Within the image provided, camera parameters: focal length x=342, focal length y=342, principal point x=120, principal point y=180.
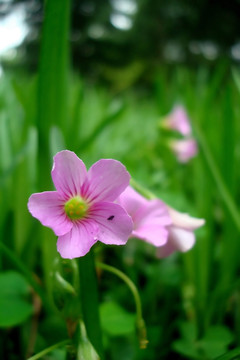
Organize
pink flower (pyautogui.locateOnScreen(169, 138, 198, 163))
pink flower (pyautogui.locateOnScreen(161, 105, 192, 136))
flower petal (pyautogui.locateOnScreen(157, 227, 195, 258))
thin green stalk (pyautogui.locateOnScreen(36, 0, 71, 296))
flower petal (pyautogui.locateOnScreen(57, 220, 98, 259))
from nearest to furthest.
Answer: flower petal (pyautogui.locateOnScreen(57, 220, 98, 259)), flower petal (pyautogui.locateOnScreen(157, 227, 195, 258)), thin green stalk (pyautogui.locateOnScreen(36, 0, 71, 296)), pink flower (pyautogui.locateOnScreen(169, 138, 198, 163)), pink flower (pyautogui.locateOnScreen(161, 105, 192, 136))

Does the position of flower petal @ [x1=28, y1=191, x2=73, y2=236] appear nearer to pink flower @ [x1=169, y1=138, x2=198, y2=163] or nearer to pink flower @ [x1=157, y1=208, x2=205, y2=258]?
pink flower @ [x1=157, y1=208, x2=205, y2=258]

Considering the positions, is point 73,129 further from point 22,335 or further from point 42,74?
point 22,335

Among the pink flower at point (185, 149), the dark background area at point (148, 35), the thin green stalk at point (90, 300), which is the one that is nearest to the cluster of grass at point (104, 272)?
the thin green stalk at point (90, 300)

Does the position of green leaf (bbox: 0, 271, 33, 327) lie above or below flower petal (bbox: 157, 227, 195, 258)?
below

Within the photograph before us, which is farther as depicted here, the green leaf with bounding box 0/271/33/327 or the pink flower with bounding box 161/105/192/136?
the pink flower with bounding box 161/105/192/136

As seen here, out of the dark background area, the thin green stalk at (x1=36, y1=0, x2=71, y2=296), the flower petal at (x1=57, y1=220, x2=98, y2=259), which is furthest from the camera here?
the dark background area

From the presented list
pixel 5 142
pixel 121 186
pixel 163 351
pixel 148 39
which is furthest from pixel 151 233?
pixel 148 39

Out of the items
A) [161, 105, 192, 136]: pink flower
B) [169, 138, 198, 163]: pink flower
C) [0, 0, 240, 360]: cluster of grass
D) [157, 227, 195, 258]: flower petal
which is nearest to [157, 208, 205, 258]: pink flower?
[157, 227, 195, 258]: flower petal

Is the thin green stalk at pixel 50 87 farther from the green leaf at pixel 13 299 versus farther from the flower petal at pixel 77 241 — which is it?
the flower petal at pixel 77 241
